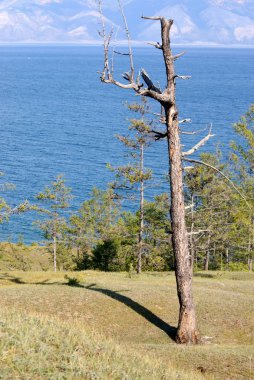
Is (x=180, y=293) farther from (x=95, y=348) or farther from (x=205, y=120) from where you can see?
(x=205, y=120)

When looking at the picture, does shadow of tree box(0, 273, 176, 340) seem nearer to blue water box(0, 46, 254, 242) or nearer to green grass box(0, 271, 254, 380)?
green grass box(0, 271, 254, 380)

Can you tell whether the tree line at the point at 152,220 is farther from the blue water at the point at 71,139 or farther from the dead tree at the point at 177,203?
the dead tree at the point at 177,203

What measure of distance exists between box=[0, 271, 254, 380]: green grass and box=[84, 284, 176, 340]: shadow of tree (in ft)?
0.15

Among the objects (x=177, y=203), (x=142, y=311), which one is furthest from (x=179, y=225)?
(x=142, y=311)

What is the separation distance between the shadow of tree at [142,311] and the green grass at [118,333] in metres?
0.04

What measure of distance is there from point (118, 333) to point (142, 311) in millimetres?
2713

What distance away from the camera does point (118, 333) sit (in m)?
22.2

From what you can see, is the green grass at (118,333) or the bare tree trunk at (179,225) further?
the bare tree trunk at (179,225)

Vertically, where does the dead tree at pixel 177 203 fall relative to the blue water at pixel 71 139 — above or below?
below

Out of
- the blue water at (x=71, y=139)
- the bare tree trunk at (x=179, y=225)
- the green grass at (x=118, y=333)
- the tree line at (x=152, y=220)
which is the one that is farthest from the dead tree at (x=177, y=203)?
the blue water at (x=71, y=139)

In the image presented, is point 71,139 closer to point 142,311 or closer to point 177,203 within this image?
point 142,311

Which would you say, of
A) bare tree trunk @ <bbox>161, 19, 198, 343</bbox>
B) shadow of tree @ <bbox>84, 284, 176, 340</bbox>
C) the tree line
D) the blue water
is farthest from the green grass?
the blue water

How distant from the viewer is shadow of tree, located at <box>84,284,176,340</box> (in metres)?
23.1

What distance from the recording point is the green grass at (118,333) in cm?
1361
